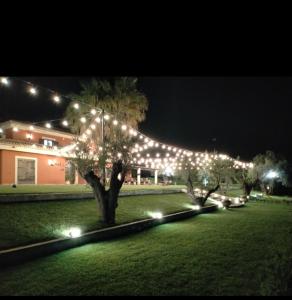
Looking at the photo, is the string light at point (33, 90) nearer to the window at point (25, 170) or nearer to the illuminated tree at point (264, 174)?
the window at point (25, 170)

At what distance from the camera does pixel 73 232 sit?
8250 millimetres

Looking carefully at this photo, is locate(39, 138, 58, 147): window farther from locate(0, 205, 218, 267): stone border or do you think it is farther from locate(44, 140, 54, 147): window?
locate(0, 205, 218, 267): stone border

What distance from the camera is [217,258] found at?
6.51 meters

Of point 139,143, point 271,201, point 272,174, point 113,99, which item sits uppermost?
point 113,99

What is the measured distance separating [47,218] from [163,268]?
5316mm

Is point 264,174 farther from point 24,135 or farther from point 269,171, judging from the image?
point 24,135

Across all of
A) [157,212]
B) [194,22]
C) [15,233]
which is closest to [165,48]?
[194,22]

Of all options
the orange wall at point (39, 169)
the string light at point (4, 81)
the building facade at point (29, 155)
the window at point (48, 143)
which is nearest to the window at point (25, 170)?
the building facade at point (29, 155)

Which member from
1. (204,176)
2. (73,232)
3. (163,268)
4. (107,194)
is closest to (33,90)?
(107,194)

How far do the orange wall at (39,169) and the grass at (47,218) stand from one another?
9.72m

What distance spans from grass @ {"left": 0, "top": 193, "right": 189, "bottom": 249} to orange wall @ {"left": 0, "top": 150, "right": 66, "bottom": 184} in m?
9.72

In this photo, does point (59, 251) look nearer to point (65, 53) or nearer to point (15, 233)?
point (15, 233)

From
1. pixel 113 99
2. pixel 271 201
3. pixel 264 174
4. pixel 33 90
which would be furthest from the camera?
pixel 264 174

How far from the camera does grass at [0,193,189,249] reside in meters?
7.72
